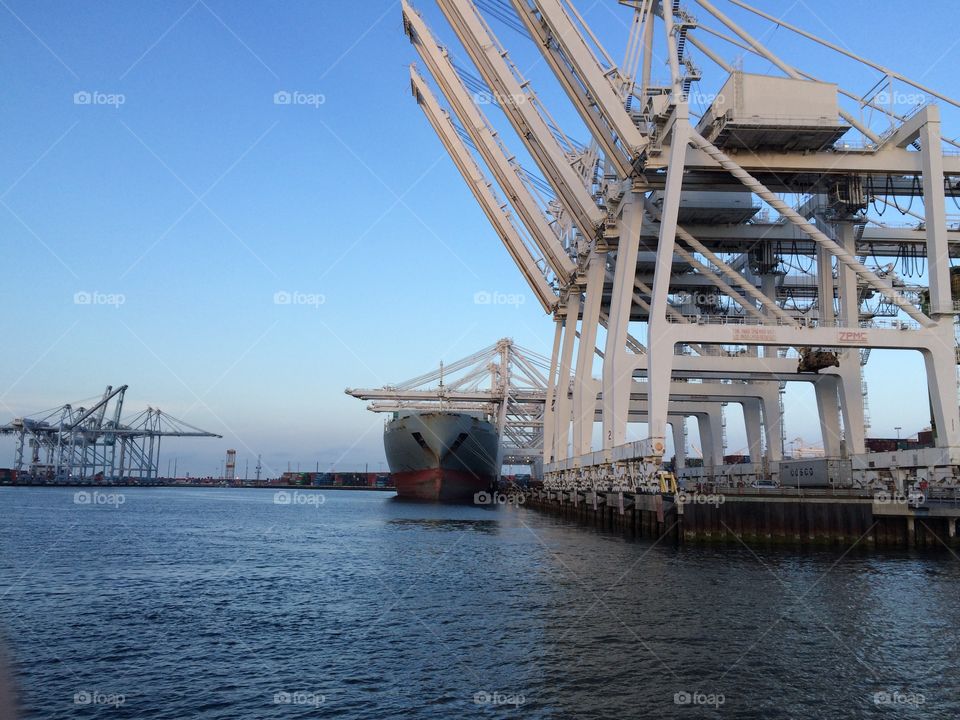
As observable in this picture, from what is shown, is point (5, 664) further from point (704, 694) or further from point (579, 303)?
point (579, 303)

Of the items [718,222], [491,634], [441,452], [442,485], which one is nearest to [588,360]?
[718,222]

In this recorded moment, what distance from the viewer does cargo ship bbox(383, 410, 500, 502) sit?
71312 millimetres

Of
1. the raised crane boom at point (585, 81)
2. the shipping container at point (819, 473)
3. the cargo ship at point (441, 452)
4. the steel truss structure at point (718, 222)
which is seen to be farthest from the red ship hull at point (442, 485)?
the raised crane boom at point (585, 81)

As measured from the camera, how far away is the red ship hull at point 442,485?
7369 cm

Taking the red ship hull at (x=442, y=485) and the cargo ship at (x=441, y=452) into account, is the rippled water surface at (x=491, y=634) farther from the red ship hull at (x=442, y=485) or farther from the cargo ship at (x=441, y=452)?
the red ship hull at (x=442, y=485)

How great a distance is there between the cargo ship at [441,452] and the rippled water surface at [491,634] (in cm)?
4505

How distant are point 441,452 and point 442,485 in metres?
3.74

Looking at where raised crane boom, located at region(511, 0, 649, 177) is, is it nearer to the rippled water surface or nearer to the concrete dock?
the concrete dock

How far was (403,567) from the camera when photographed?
23.6 m

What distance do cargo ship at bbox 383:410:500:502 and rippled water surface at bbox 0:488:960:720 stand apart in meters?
45.1

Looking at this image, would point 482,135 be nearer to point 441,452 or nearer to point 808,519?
point 808,519

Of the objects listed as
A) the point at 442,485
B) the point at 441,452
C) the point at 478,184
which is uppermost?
the point at 478,184

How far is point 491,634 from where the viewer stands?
1416cm

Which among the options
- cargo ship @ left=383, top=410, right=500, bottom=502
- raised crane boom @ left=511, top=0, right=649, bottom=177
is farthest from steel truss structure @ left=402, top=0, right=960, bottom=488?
cargo ship @ left=383, top=410, right=500, bottom=502
